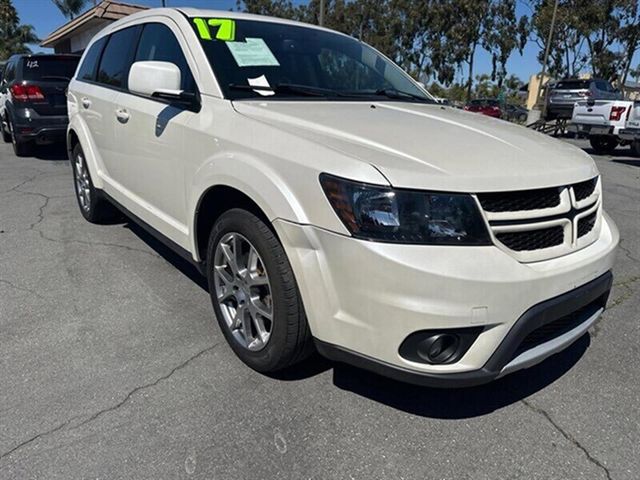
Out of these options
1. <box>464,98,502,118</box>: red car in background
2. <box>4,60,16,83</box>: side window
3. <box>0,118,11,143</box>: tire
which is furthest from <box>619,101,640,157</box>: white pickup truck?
<box>464,98,502,118</box>: red car in background

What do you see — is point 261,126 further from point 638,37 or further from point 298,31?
point 638,37

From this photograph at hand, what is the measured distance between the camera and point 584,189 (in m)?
2.31

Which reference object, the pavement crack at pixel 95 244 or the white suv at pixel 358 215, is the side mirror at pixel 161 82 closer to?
the white suv at pixel 358 215

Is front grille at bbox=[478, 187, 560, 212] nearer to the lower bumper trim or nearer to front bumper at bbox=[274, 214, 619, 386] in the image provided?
front bumper at bbox=[274, 214, 619, 386]

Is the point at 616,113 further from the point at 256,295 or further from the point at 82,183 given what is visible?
the point at 256,295

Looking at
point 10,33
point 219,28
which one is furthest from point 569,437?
point 10,33

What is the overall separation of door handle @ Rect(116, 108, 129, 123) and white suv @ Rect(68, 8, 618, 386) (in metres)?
0.32

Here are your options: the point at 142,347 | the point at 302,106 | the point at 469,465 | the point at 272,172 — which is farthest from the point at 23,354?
the point at 469,465

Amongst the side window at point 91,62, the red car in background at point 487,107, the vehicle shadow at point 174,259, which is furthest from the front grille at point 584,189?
the red car in background at point 487,107

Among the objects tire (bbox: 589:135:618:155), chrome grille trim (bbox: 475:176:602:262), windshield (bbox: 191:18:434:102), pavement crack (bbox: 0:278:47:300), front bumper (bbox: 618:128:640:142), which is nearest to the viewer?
chrome grille trim (bbox: 475:176:602:262)

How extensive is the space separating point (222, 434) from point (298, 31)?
8.71 ft

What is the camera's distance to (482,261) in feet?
6.06

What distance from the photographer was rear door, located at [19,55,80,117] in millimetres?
8398

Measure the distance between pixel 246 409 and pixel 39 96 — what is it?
817cm
